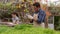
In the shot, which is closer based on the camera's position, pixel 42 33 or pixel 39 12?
pixel 42 33

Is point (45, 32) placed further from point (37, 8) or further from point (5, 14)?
point (5, 14)

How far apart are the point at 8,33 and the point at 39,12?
1.08m

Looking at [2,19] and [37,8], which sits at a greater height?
[37,8]

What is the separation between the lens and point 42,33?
→ 1.28m

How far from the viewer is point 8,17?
116 inches

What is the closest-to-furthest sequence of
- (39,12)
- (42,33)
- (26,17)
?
(42,33) → (39,12) → (26,17)

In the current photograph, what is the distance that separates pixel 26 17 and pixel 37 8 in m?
0.50

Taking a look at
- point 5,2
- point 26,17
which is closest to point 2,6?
point 5,2

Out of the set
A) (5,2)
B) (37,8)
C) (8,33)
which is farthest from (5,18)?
(8,33)

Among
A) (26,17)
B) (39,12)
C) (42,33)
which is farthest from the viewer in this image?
(26,17)

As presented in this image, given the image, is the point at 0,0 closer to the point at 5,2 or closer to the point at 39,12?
the point at 5,2

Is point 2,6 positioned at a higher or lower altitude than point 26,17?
higher

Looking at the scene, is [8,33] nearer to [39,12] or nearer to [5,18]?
[39,12]

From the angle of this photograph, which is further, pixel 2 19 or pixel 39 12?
pixel 2 19
